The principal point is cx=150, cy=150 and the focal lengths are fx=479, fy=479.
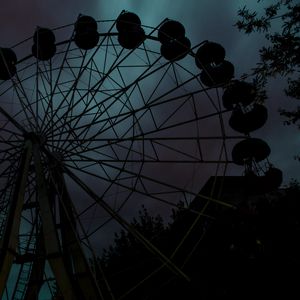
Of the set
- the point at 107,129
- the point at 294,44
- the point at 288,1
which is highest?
the point at 107,129

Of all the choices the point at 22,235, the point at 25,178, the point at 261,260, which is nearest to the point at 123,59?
the point at 25,178

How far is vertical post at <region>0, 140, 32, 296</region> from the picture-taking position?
431 inches

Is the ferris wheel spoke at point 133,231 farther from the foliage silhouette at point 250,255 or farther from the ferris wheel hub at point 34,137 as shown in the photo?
the ferris wheel hub at point 34,137

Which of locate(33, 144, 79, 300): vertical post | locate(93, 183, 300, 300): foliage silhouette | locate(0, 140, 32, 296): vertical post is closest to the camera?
locate(0, 140, 32, 296): vertical post

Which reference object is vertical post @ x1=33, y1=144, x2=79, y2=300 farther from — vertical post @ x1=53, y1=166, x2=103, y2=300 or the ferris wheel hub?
the ferris wheel hub

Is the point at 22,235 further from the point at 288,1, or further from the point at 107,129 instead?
the point at 288,1

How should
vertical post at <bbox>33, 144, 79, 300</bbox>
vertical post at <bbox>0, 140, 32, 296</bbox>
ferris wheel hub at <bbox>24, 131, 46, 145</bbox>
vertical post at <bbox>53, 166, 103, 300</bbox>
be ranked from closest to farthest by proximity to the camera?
vertical post at <bbox>0, 140, 32, 296</bbox>
vertical post at <bbox>33, 144, 79, 300</bbox>
vertical post at <bbox>53, 166, 103, 300</bbox>
ferris wheel hub at <bbox>24, 131, 46, 145</bbox>

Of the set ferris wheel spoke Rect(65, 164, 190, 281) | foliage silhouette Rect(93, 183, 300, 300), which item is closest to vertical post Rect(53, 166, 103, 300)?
ferris wheel spoke Rect(65, 164, 190, 281)

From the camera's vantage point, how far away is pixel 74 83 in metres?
16.3

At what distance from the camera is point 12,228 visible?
→ 11492 millimetres

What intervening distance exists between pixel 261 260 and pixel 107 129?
6222 mm

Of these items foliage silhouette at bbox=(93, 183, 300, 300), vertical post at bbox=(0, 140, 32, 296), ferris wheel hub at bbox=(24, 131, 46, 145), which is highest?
ferris wheel hub at bbox=(24, 131, 46, 145)

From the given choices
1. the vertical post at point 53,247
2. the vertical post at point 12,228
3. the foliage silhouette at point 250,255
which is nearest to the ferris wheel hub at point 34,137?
the vertical post at point 12,228

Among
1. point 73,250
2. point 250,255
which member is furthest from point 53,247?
point 250,255
